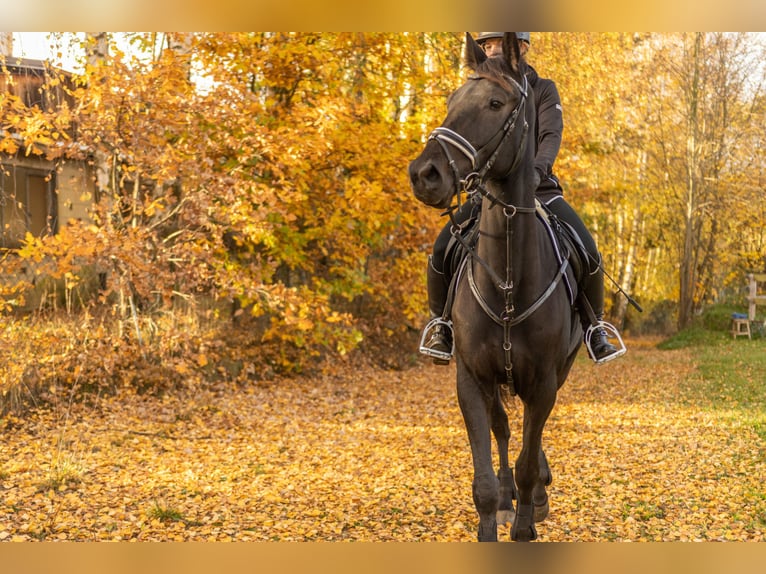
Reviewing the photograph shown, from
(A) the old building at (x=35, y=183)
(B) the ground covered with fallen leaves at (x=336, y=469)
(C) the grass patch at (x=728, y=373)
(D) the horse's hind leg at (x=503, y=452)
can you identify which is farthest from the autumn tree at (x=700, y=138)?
(D) the horse's hind leg at (x=503, y=452)

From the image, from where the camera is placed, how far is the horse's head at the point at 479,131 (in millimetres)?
4281

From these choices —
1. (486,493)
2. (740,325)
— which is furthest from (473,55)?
(740,325)

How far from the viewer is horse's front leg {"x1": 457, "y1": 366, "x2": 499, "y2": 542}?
5159mm

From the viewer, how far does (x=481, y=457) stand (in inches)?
203

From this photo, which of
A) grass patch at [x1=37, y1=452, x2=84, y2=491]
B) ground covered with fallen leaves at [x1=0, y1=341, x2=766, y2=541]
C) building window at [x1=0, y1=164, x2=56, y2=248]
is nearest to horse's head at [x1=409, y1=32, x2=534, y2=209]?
ground covered with fallen leaves at [x1=0, y1=341, x2=766, y2=541]

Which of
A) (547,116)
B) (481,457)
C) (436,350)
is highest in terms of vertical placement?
(547,116)

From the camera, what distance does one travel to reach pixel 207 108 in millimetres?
12750

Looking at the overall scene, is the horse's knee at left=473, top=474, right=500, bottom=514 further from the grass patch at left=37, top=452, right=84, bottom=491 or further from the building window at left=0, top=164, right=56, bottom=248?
the building window at left=0, top=164, right=56, bottom=248

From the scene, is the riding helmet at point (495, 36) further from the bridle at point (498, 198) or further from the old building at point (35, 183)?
the old building at point (35, 183)

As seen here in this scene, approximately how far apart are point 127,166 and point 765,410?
11.0m

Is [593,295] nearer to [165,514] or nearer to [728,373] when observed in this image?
[165,514]

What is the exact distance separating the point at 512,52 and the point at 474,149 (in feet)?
2.38
